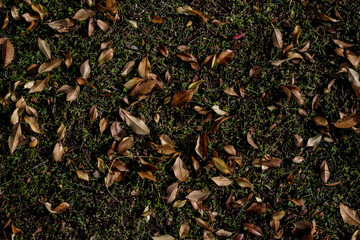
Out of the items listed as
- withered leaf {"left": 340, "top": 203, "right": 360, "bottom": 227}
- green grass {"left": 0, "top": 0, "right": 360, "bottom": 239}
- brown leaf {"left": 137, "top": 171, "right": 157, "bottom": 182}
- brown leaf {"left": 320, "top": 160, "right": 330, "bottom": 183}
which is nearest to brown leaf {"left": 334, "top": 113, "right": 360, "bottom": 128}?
green grass {"left": 0, "top": 0, "right": 360, "bottom": 239}

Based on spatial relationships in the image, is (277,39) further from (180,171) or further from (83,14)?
(83,14)

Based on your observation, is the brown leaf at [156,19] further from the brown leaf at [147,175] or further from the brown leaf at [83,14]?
the brown leaf at [147,175]

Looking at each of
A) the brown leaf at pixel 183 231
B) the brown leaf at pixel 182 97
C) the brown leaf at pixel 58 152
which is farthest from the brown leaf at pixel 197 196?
the brown leaf at pixel 58 152

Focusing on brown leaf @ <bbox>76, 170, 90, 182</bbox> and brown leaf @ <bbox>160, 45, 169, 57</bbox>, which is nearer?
brown leaf @ <bbox>76, 170, 90, 182</bbox>

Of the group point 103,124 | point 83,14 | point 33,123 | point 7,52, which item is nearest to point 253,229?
point 103,124

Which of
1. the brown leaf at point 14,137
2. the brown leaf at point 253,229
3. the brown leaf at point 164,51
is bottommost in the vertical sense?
the brown leaf at point 253,229

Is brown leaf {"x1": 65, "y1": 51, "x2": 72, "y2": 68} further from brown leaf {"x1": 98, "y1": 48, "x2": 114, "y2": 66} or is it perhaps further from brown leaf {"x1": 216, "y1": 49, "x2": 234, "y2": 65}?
Answer: brown leaf {"x1": 216, "y1": 49, "x2": 234, "y2": 65}
